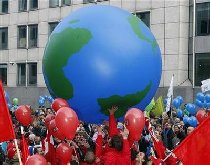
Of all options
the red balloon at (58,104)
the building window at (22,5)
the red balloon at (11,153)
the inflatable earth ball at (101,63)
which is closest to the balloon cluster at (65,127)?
the red balloon at (58,104)

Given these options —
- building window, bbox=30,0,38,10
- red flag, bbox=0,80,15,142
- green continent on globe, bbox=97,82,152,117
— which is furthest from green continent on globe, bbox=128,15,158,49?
building window, bbox=30,0,38,10

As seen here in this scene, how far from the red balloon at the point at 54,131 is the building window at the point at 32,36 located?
23.9 meters

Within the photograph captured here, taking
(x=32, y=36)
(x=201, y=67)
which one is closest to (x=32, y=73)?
(x=32, y=36)

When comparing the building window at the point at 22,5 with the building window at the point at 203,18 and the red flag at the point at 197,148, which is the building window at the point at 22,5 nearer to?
the building window at the point at 203,18

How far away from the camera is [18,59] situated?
1251 inches

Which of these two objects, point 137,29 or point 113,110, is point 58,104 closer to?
point 113,110

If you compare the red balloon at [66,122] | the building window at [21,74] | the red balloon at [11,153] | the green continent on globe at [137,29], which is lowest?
the red balloon at [11,153]

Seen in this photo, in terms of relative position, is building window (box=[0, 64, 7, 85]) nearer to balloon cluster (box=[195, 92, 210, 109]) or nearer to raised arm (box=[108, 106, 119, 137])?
balloon cluster (box=[195, 92, 210, 109])

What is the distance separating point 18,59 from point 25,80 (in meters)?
1.49

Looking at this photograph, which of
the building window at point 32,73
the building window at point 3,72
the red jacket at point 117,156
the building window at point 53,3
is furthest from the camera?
the building window at point 3,72

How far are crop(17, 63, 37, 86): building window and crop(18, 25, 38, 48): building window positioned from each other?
4.24ft

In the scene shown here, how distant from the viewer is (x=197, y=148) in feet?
25.6

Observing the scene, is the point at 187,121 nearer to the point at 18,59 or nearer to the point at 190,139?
the point at 190,139

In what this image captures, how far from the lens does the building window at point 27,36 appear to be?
3131 cm
